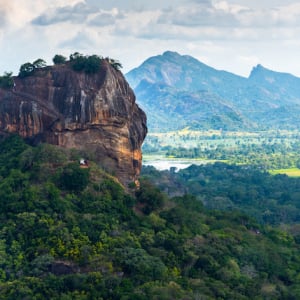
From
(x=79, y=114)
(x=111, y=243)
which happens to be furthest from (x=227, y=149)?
(x=111, y=243)

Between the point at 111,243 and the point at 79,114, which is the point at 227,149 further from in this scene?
the point at 111,243

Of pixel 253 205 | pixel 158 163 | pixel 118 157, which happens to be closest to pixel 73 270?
pixel 118 157

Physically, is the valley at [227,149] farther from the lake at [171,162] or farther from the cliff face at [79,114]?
the cliff face at [79,114]

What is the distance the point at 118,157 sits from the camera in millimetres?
41000

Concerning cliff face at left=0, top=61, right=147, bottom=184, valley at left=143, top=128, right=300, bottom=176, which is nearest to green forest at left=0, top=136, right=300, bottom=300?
cliff face at left=0, top=61, right=147, bottom=184

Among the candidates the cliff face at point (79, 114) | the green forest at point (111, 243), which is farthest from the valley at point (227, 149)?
the green forest at point (111, 243)

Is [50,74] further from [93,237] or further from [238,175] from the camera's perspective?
[238,175]

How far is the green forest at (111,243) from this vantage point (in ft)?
95.3

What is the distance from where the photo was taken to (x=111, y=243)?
32125mm

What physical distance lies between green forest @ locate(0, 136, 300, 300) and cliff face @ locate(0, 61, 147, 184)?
1.34m

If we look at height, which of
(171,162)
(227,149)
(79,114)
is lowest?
(171,162)

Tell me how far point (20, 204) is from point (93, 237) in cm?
462

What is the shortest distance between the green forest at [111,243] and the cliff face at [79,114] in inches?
52.8

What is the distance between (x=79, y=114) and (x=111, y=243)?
37.4 feet
